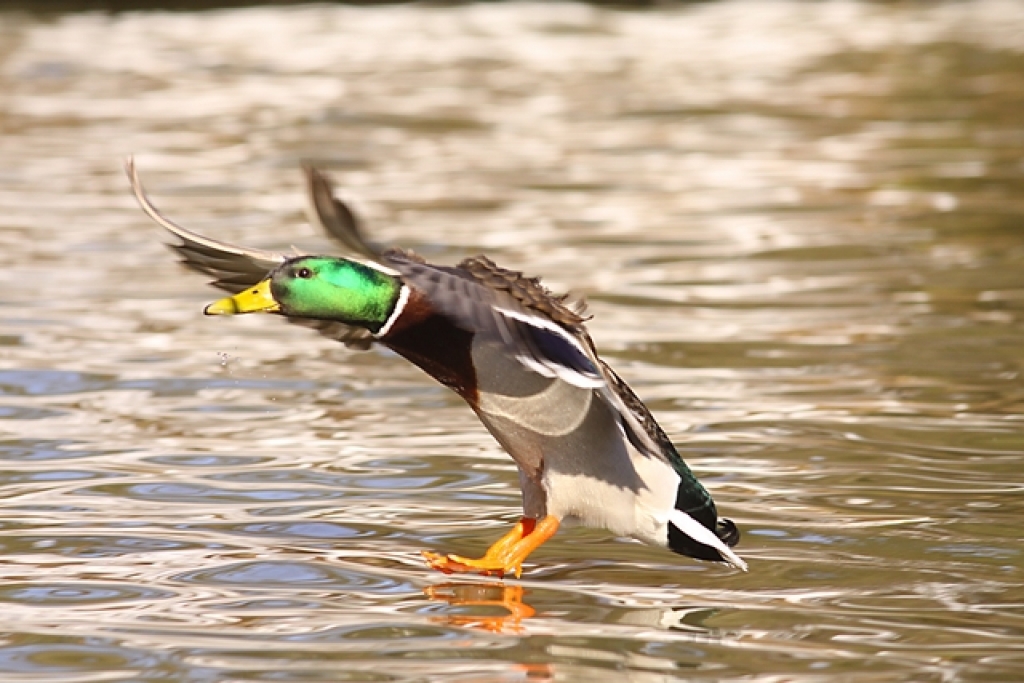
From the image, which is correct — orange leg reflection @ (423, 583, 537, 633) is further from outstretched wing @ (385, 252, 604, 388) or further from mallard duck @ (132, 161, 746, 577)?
outstretched wing @ (385, 252, 604, 388)

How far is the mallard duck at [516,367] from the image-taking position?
14.4ft

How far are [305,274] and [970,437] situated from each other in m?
2.99

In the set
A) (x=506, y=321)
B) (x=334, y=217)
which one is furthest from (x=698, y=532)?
(x=334, y=217)

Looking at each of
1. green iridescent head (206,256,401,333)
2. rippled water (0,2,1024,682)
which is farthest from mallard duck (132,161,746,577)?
rippled water (0,2,1024,682)

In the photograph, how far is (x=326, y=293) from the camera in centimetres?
453

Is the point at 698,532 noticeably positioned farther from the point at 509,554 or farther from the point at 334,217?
the point at 334,217

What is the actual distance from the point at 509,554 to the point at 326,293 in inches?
33.9

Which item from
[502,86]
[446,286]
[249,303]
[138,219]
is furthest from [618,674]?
[502,86]

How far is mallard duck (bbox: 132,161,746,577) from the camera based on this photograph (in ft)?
14.4

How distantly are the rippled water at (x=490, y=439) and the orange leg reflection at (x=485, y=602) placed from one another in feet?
0.04

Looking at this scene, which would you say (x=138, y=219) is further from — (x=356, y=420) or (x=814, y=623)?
(x=814, y=623)

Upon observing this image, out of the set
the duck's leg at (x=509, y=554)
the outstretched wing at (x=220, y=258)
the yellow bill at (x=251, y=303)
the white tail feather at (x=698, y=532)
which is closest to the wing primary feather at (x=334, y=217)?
the yellow bill at (x=251, y=303)

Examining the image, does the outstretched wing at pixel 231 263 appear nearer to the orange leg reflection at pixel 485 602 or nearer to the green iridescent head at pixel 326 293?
the green iridescent head at pixel 326 293

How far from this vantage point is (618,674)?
168 inches
